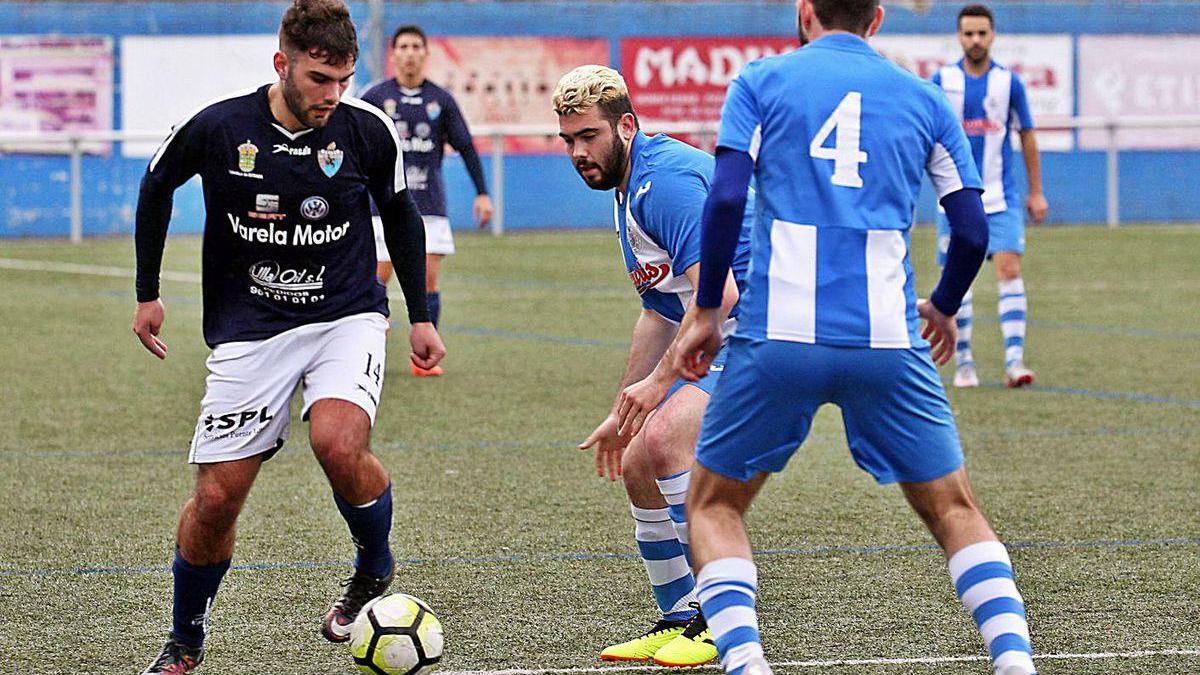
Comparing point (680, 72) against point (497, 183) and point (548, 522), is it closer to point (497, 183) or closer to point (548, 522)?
point (497, 183)

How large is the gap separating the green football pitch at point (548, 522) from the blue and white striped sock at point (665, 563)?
0.20 meters

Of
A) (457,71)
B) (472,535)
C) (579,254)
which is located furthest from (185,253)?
(472,535)

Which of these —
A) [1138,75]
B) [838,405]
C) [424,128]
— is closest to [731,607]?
[838,405]

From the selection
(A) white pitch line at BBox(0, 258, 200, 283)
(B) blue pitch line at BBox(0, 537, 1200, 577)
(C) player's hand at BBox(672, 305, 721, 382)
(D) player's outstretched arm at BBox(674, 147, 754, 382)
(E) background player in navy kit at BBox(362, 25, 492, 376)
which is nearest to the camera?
(D) player's outstretched arm at BBox(674, 147, 754, 382)

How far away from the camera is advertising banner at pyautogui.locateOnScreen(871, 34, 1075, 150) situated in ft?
88.0

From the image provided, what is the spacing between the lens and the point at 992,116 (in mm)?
10281

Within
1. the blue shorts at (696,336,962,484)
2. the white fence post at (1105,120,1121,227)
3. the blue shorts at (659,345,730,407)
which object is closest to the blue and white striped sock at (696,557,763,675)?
the blue shorts at (696,336,962,484)

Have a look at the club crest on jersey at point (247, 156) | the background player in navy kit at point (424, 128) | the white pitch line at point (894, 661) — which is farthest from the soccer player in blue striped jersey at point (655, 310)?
the background player in navy kit at point (424, 128)

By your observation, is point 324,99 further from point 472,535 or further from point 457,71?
point 457,71

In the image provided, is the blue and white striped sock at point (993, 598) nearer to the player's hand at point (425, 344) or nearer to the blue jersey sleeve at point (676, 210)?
the blue jersey sleeve at point (676, 210)

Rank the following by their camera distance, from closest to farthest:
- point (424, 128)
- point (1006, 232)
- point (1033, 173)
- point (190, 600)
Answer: point (190, 600) < point (1006, 232) < point (1033, 173) < point (424, 128)

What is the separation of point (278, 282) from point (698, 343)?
51.7 inches

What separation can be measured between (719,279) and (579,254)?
1709 centimetres

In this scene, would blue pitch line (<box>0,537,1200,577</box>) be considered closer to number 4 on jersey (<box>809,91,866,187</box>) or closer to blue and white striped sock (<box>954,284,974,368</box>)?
number 4 on jersey (<box>809,91,866,187</box>)
